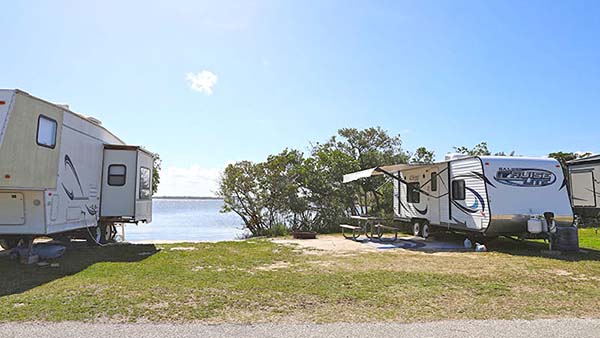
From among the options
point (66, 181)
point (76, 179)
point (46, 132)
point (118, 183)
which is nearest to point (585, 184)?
point (118, 183)

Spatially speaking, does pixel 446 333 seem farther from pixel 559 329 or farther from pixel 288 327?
pixel 288 327

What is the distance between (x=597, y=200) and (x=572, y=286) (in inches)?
515

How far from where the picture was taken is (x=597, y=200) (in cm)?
1599

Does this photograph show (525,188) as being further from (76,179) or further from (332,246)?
(76,179)

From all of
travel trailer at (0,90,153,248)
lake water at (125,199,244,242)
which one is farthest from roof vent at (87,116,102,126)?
lake water at (125,199,244,242)

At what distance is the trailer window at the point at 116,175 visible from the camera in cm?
1020

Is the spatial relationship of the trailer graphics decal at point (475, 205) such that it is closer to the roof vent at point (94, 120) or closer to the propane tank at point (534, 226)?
the propane tank at point (534, 226)

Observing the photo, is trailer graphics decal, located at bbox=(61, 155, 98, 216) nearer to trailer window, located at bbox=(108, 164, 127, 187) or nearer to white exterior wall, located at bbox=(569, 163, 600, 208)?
trailer window, located at bbox=(108, 164, 127, 187)

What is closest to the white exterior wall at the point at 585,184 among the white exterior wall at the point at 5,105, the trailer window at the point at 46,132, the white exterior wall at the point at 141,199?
the white exterior wall at the point at 141,199

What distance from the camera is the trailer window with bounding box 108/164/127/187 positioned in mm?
10203

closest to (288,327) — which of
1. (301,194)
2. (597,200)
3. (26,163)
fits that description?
(26,163)

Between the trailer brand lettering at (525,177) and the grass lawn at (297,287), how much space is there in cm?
182

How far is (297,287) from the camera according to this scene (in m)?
5.37

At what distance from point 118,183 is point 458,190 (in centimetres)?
846
